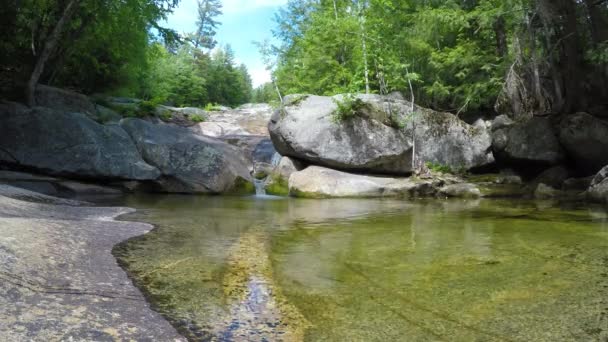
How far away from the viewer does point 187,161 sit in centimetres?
1151

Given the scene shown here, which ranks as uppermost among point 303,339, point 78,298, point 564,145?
point 564,145

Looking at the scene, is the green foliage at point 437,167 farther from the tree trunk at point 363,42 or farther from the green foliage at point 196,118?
the green foliage at point 196,118

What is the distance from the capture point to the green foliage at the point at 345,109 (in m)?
12.8

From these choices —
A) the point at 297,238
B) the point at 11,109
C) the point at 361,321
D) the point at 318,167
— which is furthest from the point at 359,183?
the point at 361,321

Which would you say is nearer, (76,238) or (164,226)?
(76,238)

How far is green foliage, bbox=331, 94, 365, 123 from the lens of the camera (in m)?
12.8

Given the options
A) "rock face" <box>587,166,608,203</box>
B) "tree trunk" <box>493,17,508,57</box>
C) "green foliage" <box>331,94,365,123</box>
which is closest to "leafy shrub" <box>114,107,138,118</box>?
"green foliage" <box>331,94,365,123</box>

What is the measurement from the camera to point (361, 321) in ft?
7.81

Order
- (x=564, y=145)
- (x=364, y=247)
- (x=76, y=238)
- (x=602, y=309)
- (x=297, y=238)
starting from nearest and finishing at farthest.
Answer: (x=602, y=309), (x=76, y=238), (x=364, y=247), (x=297, y=238), (x=564, y=145)

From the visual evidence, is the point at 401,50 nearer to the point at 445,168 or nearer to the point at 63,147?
the point at 445,168

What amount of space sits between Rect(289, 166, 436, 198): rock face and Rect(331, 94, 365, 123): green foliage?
172 cm

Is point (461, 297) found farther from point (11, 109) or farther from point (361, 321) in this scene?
point (11, 109)

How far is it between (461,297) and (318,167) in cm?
995

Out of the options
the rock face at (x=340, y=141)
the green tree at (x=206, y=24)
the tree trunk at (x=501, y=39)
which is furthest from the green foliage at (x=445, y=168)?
the green tree at (x=206, y=24)
